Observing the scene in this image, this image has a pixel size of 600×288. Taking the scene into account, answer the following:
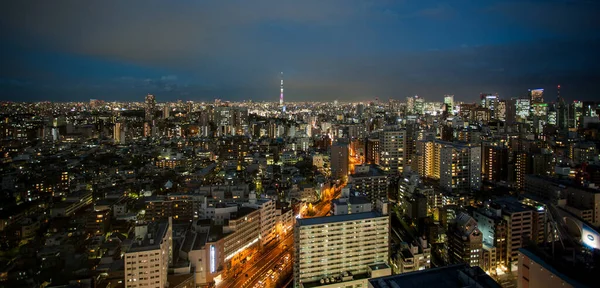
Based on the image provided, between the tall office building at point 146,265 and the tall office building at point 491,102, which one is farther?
the tall office building at point 491,102

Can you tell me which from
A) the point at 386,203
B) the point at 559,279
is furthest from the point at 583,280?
the point at 386,203

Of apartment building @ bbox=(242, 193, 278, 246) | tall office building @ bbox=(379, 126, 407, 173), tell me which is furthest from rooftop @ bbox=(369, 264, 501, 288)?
tall office building @ bbox=(379, 126, 407, 173)

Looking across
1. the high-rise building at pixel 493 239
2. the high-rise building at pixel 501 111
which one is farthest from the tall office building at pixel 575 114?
the high-rise building at pixel 493 239

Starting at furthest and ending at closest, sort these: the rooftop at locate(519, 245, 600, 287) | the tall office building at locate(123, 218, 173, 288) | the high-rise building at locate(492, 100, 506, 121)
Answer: the high-rise building at locate(492, 100, 506, 121), the tall office building at locate(123, 218, 173, 288), the rooftop at locate(519, 245, 600, 287)

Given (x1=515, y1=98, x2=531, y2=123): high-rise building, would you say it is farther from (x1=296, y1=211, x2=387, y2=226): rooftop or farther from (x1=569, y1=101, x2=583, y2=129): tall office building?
(x1=296, y1=211, x2=387, y2=226): rooftop

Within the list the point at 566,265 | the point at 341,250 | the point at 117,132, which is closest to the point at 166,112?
the point at 117,132

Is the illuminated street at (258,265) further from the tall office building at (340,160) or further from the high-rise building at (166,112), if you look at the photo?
the high-rise building at (166,112)
